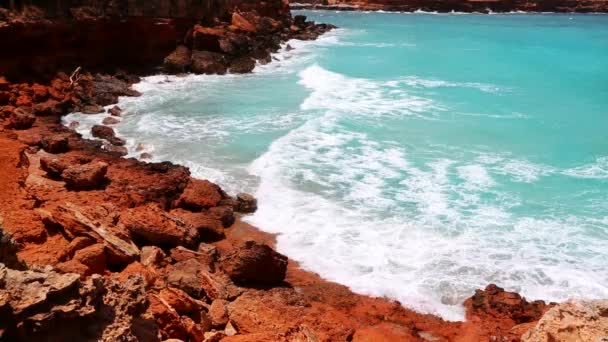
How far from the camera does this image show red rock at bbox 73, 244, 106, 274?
7184 millimetres

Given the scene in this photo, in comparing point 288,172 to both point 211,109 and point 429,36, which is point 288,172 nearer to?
point 211,109

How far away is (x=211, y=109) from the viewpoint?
22.3m

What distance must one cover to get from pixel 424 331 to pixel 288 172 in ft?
24.2

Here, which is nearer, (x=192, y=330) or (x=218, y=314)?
(x=192, y=330)

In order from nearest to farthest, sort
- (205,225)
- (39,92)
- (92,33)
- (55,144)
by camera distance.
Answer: (205,225) < (55,144) < (39,92) < (92,33)

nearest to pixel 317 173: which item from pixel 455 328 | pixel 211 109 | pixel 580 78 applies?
pixel 455 328

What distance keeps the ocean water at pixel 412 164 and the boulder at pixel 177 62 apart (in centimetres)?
130

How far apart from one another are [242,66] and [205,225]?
68.5 feet

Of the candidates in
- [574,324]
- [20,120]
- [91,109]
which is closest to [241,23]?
[91,109]

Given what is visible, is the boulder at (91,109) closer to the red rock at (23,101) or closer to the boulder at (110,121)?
the boulder at (110,121)

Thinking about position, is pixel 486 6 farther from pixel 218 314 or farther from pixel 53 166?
pixel 218 314

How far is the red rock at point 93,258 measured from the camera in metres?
7.18

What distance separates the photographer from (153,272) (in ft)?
25.7

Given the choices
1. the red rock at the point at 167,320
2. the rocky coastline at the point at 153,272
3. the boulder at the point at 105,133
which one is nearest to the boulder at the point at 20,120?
the rocky coastline at the point at 153,272
